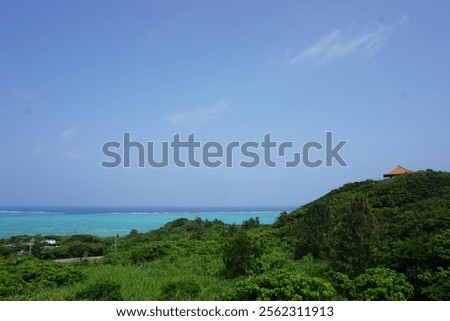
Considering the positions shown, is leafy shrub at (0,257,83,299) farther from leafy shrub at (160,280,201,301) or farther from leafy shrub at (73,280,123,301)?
leafy shrub at (160,280,201,301)

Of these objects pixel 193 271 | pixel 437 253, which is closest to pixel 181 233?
pixel 193 271

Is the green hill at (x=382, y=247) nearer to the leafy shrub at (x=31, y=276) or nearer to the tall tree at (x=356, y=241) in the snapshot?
the tall tree at (x=356, y=241)

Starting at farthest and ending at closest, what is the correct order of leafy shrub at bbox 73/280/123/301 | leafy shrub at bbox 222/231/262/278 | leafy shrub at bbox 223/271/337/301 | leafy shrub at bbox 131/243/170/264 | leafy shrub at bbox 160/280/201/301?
leafy shrub at bbox 131/243/170/264 → leafy shrub at bbox 222/231/262/278 → leafy shrub at bbox 160/280/201/301 → leafy shrub at bbox 73/280/123/301 → leafy shrub at bbox 223/271/337/301

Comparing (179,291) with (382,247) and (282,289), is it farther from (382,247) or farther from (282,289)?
(382,247)

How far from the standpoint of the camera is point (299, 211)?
932 inches

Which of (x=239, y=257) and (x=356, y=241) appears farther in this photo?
(x=239, y=257)

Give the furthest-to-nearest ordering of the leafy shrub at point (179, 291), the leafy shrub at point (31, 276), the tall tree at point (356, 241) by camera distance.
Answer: the tall tree at point (356, 241)
the leafy shrub at point (31, 276)
the leafy shrub at point (179, 291)

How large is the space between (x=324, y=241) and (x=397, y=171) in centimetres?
1907

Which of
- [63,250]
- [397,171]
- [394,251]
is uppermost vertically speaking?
[397,171]

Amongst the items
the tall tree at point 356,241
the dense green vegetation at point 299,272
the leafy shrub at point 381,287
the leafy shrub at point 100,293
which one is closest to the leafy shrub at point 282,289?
the dense green vegetation at point 299,272

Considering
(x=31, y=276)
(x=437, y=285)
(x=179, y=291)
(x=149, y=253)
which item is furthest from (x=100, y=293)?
(x=149, y=253)

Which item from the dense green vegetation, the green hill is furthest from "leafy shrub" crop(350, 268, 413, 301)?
the green hill

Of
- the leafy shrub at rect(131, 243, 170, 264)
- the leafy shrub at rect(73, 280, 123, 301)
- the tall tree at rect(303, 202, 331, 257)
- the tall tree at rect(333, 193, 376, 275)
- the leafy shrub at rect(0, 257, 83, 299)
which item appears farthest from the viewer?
the leafy shrub at rect(131, 243, 170, 264)
